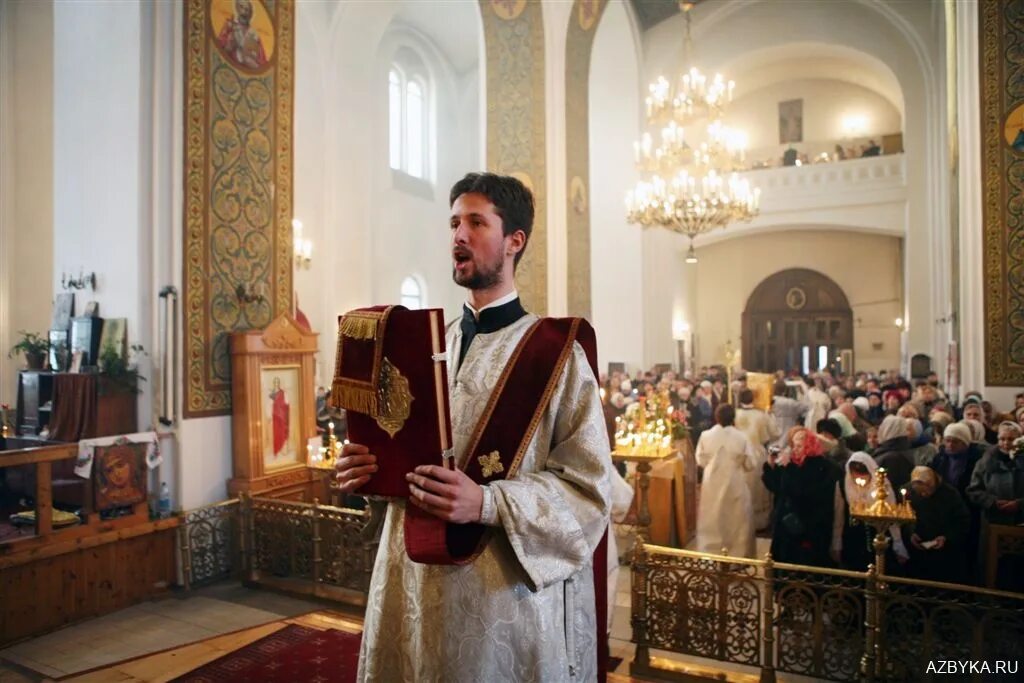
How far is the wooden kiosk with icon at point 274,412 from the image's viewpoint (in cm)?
662

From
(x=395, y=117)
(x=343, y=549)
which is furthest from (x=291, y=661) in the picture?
(x=395, y=117)

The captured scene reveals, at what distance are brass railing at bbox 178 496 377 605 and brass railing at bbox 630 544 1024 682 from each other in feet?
7.36

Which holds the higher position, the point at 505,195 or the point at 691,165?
the point at 691,165

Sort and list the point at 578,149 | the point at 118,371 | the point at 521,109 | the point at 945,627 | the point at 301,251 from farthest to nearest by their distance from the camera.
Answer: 1. the point at 301,251
2. the point at 578,149
3. the point at 521,109
4. the point at 118,371
5. the point at 945,627

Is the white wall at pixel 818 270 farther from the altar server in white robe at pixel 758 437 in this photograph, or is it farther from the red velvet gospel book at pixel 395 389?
the red velvet gospel book at pixel 395 389

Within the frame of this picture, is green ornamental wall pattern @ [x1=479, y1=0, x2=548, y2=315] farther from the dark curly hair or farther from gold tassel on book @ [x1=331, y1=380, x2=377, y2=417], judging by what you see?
gold tassel on book @ [x1=331, y1=380, x2=377, y2=417]

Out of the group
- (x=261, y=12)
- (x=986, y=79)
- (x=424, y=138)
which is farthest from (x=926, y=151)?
(x=261, y=12)

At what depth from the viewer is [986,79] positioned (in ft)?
27.1

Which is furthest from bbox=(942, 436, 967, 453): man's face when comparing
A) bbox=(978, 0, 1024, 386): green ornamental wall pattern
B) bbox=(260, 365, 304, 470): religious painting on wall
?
bbox=(260, 365, 304, 470): religious painting on wall

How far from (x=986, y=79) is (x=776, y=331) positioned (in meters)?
16.4

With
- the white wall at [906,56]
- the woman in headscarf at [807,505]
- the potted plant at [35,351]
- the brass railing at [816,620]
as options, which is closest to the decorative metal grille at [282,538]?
the potted plant at [35,351]

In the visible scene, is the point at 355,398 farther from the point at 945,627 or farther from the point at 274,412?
the point at 274,412

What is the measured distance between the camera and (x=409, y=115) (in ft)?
57.1

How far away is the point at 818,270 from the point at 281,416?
20.7 meters
